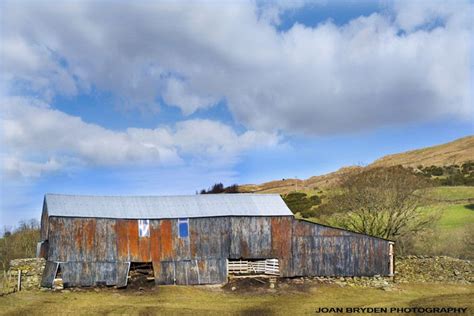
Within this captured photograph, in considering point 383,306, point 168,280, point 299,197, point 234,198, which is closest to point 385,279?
point 383,306

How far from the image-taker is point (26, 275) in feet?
132

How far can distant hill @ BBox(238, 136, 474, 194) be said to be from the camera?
122969 mm

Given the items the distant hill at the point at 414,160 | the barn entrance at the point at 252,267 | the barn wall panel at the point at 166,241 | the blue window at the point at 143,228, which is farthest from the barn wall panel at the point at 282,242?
→ the distant hill at the point at 414,160

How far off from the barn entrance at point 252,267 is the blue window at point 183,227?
417 cm

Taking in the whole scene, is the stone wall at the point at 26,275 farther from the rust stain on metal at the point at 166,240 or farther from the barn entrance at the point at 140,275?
the rust stain on metal at the point at 166,240

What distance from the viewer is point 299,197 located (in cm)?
9362

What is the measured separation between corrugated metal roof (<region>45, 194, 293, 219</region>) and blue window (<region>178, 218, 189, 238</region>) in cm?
35

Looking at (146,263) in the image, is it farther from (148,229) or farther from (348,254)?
(348,254)

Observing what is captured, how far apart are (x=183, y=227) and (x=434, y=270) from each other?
21.9m

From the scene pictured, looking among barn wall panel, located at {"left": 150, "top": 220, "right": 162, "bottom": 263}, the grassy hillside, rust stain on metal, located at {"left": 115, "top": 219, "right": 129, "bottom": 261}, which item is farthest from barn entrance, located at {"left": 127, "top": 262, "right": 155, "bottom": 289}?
the grassy hillside

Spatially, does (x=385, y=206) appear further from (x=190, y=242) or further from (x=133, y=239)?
(x=133, y=239)

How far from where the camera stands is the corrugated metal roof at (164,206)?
136ft

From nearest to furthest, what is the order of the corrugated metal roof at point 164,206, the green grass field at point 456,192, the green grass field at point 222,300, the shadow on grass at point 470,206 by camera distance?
the green grass field at point 222,300, the corrugated metal roof at point 164,206, the shadow on grass at point 470,206, the green grass field at point 456,192

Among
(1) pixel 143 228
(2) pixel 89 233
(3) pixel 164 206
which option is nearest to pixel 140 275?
(1) pixel 143 228
